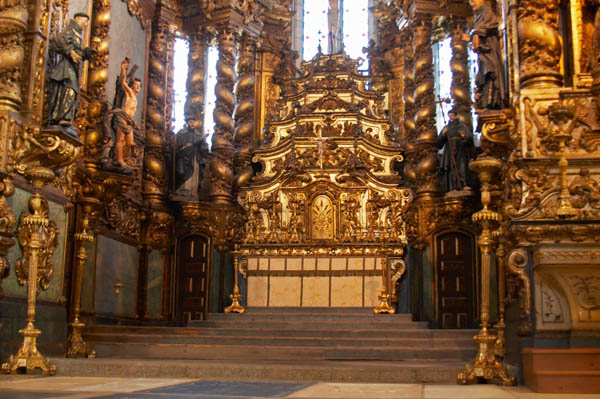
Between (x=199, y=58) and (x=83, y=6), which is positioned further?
(x=199, y=58)

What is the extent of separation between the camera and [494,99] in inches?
440

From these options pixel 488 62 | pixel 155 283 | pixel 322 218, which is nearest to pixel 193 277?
pixel 155 283

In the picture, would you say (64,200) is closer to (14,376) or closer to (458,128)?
(14,376)

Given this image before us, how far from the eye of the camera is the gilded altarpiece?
1747 cm

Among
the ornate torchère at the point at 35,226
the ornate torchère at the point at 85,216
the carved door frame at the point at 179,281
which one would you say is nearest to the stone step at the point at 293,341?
the ornate torchère at the point at 85,216

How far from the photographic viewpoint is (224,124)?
60.8 feet

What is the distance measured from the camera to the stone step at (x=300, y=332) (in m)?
13.0

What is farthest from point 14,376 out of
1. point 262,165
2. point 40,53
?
point 262,165

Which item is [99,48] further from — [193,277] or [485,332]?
[485,332]

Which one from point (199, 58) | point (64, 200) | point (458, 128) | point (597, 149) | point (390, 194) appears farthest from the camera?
point (199, 58)

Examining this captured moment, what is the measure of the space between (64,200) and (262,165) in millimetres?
7016

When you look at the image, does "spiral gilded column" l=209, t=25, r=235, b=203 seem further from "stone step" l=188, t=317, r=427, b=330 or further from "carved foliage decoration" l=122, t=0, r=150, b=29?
"stone step" l=188, t=317, r=427, b=330

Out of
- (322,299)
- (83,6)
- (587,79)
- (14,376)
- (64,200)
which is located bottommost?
(14,376)

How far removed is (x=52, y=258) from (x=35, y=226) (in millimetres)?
2202
